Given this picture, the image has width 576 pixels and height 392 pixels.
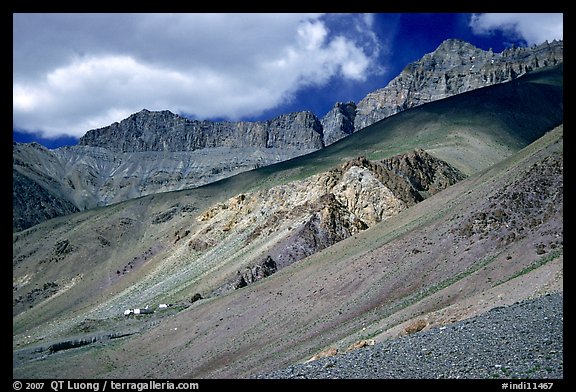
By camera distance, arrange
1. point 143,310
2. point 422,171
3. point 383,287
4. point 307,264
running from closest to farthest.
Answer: point 383,287 → point 307,264 → point 143,310 → point 422,171

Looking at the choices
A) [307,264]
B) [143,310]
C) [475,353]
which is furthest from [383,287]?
[143,310]

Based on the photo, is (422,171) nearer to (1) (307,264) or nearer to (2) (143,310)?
(1) (307,264)

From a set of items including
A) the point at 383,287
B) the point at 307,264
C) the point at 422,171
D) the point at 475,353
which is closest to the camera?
the point at 475,353

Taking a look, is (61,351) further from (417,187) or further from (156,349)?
(417,187)

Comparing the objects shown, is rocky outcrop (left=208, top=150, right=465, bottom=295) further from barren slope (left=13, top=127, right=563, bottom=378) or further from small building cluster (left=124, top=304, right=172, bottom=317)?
barren slope (left=13, top=127, right=563, bottom=378)

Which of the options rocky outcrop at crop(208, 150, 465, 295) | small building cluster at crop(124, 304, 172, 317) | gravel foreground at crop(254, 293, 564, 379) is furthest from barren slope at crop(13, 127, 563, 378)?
rocky outcrop at crop(208, 150, 465, 295)

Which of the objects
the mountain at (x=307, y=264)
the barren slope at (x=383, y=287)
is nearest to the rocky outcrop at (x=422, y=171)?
the mountain at (x=307, y=264)
